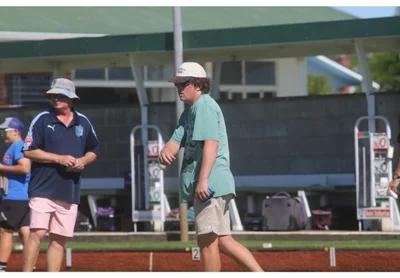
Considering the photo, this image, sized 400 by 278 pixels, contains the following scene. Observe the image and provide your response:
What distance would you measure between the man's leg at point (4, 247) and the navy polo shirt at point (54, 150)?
2.46 meters

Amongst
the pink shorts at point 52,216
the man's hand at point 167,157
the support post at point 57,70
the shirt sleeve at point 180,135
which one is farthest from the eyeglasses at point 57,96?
the support post at point 57,70

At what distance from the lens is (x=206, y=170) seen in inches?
335

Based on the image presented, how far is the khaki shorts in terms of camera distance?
28.3 ft

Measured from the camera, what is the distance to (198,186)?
336 inches

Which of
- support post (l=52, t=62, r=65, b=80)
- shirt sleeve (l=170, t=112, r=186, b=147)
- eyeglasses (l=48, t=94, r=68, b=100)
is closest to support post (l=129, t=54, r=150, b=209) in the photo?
support post (l=52, t=62, r=65, b=80)

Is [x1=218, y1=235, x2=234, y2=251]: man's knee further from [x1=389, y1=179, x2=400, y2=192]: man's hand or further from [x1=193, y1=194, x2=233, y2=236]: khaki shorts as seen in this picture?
[x1=389, y1=179, x2=400, y2=192]: man's hand

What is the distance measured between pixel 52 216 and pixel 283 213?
583 cm

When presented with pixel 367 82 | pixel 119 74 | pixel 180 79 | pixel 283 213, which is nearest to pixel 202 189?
pixel 180 79

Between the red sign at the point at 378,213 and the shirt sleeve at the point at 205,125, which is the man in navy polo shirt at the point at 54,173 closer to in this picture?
the shirt sleeve at the point at 205,125

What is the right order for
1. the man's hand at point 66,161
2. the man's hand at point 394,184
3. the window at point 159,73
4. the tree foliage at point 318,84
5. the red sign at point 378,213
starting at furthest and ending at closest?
the tree foliage at point 318,84, the window at point 159,73, the red sign at point 378,213, the man's hand at point 394,184, the man's hand at point 66,161

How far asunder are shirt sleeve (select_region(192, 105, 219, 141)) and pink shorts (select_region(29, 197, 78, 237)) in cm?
157

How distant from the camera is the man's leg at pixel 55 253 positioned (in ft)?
31.4

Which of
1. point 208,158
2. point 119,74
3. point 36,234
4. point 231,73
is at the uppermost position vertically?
point 231,73

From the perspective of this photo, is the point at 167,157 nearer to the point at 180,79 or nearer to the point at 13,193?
the point at 180,79
